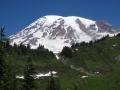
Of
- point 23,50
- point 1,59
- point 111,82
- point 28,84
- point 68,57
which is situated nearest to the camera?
point 1,59

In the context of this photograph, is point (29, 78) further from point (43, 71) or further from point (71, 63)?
point (71, 63)

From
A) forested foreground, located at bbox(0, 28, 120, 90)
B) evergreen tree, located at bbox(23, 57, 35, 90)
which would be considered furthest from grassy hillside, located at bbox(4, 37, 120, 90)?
evergreen tree, located at bbox(23, 57, 35, 90)

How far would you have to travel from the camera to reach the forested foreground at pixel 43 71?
802 inches

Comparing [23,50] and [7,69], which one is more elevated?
[23,50]

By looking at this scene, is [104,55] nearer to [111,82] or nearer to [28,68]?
[111,82]

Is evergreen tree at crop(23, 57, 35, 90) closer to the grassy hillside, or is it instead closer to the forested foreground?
the forested foreground

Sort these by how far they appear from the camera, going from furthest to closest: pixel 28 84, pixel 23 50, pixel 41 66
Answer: pixel 23 50 → pixel 41 66 → pixel 28 84

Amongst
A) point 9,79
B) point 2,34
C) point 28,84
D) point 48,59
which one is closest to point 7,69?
point 9,79

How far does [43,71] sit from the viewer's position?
444 ft

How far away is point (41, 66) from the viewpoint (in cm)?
14250

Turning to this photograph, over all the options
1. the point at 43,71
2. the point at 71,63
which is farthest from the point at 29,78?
the point at 71,63

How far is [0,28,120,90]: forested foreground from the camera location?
20375 millimetres

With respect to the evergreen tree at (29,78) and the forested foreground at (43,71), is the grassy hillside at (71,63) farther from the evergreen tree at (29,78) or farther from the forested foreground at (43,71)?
the evergreen tree at (29,78)

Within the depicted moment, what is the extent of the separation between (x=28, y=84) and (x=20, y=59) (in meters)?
122
